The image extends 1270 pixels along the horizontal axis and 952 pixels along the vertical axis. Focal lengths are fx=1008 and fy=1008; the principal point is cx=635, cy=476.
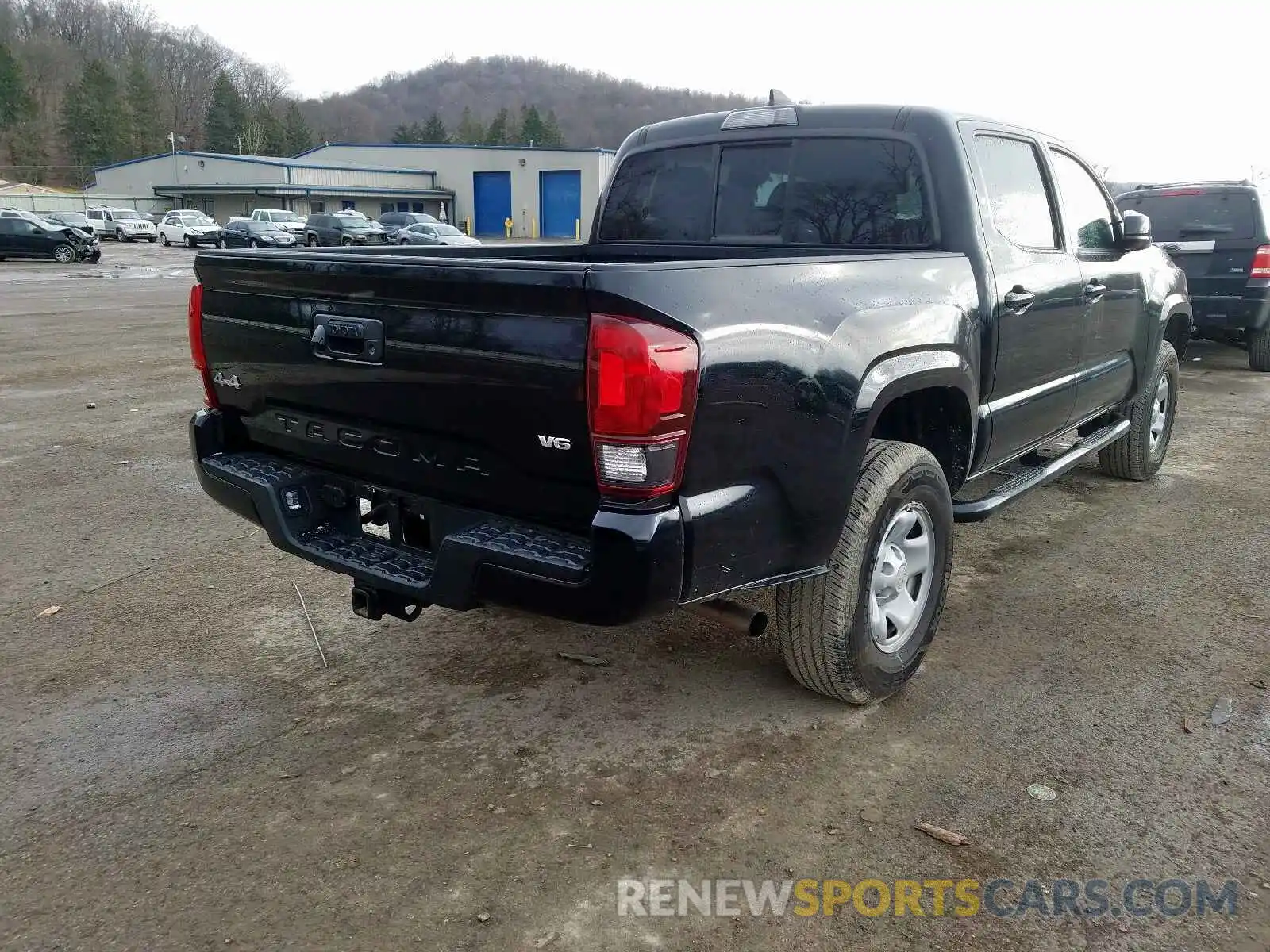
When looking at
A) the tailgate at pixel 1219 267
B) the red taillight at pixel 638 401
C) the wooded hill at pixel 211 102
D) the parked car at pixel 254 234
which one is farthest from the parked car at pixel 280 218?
the red taillight at pixel 638 401

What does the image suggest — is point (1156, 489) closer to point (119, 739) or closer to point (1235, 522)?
point (1235, 522)

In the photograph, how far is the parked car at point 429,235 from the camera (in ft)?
110

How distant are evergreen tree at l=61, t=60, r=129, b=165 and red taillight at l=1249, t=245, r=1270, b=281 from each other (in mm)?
98890

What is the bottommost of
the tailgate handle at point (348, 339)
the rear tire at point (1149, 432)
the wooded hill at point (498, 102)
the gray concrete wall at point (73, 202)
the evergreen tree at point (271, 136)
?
the rear tire at point (1149, 432)

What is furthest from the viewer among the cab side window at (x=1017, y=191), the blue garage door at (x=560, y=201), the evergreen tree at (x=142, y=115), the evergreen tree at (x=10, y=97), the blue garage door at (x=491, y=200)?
the evergreen tree at (x=142, y=115)

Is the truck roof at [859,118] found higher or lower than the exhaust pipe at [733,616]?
higher

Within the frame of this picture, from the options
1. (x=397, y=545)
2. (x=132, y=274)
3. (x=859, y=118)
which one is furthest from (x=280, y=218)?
(x=397, y=545)

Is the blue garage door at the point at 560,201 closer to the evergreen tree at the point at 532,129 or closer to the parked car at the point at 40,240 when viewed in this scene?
the parked car at the point at 40,240

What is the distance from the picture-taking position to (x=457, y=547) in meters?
2.78

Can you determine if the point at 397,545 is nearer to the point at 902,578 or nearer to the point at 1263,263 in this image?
the point at 902,578

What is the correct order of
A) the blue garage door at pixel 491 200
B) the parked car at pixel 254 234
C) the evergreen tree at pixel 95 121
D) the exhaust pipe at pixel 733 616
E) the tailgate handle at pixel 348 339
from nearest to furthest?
Answer: the tailgate handle at pixel 348 339 → the exhaust pipe at pixel 733 616 → the parked car at pixel 254 234 → the blue garage door at pixel 491 200 → the evergreen tree at pixel 95 121

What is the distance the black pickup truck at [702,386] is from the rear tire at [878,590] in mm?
10

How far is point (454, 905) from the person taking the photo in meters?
2.48

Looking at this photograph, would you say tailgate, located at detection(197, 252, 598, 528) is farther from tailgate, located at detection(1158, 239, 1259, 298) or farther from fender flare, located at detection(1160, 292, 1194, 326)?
tailgate, located at detection(1158, 239, 1259, 298)
